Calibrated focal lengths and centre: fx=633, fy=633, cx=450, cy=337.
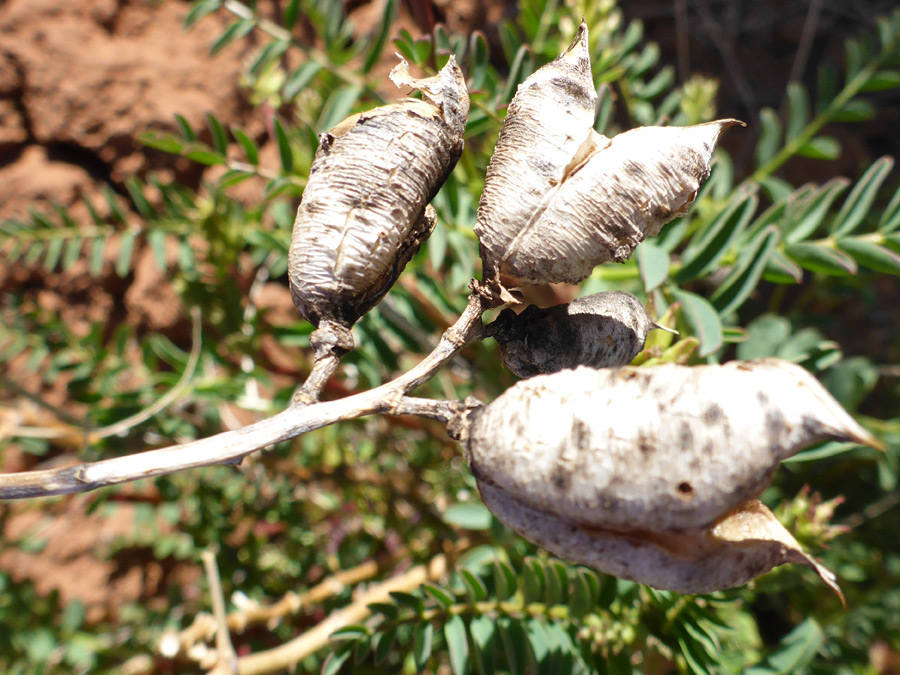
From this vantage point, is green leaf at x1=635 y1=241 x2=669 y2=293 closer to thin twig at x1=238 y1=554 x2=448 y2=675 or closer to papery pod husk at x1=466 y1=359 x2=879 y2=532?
papery pod husk at x1=466 y1=359 x2=879 y2=532

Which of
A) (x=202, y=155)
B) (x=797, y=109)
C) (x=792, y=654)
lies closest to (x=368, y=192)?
(x=202, y=155)

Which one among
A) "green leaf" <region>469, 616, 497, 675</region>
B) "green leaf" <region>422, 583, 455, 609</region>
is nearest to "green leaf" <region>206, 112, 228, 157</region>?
"green leaf" <region>422, 583, 455, 609</region>

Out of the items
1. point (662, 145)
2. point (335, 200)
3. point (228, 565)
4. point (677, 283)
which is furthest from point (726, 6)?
point (228, 565)

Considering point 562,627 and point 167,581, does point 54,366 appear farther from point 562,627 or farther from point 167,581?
point 562,627

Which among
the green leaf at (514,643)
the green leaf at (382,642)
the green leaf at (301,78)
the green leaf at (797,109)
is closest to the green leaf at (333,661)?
the green leaf at (382,642)

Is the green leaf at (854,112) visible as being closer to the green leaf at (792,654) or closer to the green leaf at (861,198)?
the green leaf at (861,198)
